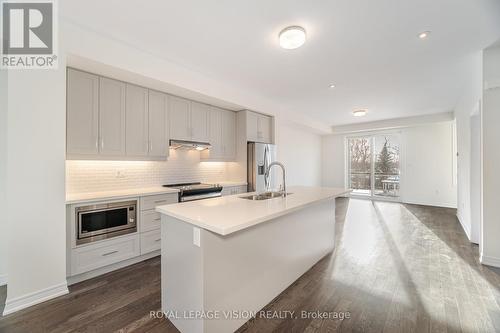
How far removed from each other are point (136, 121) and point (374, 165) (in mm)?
7393

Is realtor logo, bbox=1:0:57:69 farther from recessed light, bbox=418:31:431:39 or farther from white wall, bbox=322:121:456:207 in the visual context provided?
white wall, bbox=322:121:456:207

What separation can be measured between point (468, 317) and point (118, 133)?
4134 mm

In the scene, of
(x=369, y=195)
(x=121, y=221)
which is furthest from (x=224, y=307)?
(x=369, y=195)

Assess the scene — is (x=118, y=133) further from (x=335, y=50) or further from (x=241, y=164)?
(x=335, y=50)

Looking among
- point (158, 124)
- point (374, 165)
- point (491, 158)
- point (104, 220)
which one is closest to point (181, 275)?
point (104, 220)

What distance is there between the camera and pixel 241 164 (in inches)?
176

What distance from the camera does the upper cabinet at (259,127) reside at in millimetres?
4418

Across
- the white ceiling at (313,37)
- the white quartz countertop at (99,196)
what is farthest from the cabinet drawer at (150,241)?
the white ceiling at (313,37)

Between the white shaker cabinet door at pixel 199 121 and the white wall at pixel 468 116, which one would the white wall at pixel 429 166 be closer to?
the white wall at pixel 468 116

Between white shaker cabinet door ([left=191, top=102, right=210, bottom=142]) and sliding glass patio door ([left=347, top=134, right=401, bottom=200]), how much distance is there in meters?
6.13

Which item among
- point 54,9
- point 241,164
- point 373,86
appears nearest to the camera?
point 54,9

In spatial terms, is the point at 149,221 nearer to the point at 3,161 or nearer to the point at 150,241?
the point at 150,241

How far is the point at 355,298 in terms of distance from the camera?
2.08 m

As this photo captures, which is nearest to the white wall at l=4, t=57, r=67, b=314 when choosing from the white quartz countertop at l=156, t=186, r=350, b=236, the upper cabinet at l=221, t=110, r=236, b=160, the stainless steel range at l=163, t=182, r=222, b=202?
the white quartz countertop at l=156, t=186, r=350, b=236
